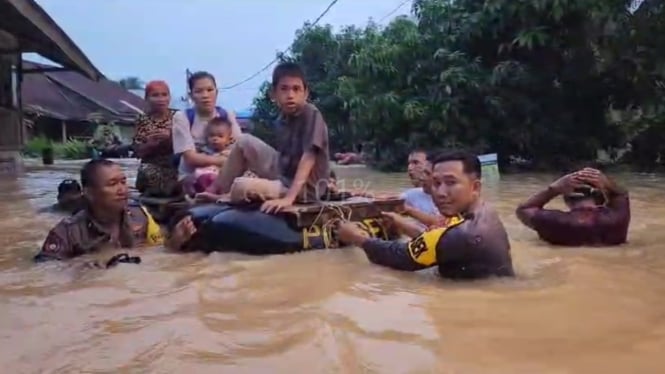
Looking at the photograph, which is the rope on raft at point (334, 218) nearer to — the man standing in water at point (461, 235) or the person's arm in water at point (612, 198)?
the man standing in water at point (461, 235)

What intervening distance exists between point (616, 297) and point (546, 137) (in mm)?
10989

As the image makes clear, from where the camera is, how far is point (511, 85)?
14.0 m

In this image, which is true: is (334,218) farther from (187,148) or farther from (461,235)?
(187,148)

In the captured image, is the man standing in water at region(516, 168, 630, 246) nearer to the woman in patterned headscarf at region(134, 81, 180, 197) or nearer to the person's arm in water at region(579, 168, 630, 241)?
the person's arm in water at region(579, 168, 630, 241)

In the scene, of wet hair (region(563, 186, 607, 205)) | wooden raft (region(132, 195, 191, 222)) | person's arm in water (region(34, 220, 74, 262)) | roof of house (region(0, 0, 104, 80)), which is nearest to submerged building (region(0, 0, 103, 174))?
roof of house (region(0, 0, 104, 80))

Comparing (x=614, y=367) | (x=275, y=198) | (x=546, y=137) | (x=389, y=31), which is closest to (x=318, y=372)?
(x=614, y=367)

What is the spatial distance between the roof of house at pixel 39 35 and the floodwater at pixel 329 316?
7123 mm

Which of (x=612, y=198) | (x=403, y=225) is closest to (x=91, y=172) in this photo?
(x=403, y=225)

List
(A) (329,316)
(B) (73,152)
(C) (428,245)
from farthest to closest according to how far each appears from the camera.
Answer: (B) (73,152), (C) (428,245), (A) (329,316)

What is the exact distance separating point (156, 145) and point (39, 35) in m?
8.44

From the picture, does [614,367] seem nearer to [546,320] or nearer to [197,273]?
[546,320]

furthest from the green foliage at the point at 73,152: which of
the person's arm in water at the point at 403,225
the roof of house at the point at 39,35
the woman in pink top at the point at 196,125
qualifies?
the person's arm in water at the point at 403,225

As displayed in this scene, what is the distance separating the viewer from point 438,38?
14719mm

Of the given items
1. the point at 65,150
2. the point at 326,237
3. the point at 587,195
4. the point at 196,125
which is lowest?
the point at 326,237
